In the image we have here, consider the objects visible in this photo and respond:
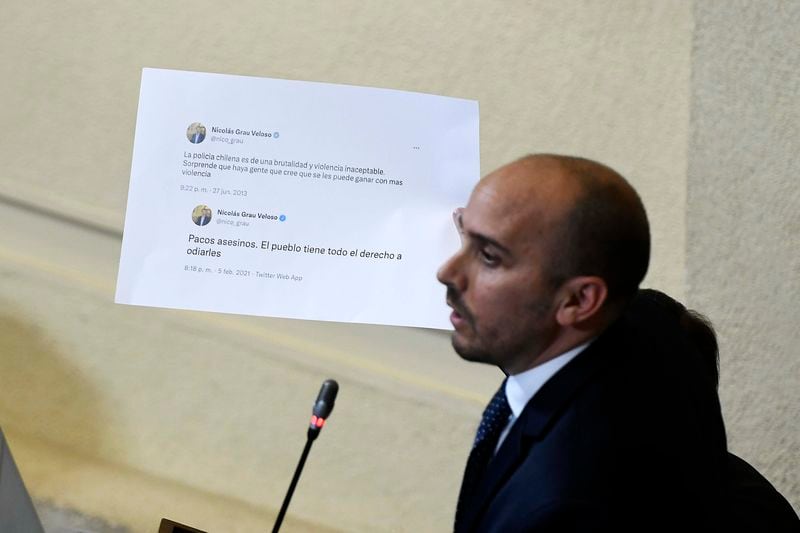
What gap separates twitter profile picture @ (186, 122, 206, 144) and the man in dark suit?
731 millimetres

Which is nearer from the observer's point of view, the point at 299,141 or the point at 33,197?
the point at 299,141

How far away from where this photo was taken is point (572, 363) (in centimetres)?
Result: 109

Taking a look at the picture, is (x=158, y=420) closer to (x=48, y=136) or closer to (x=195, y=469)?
(x=195, y=469)

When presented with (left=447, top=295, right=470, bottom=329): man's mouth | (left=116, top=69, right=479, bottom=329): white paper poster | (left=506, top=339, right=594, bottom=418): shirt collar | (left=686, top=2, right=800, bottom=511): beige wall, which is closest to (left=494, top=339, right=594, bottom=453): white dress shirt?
(left=506, top=339, right=594, bottom=418): shirt collar

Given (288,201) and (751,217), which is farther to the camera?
(751,217)

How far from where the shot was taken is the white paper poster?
5.42 ft

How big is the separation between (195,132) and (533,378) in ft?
2.86

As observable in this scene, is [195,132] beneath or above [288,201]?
above

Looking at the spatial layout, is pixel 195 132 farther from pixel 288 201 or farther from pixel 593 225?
pixel 593 225

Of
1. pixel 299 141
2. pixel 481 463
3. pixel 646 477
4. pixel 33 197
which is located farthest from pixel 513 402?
pixel 33 197

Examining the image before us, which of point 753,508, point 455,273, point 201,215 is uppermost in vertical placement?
point 201,215

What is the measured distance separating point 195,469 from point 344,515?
0.32 meters

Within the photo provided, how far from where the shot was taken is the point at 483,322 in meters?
1.10

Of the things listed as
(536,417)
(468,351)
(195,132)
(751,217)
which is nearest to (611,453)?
(536,417)
